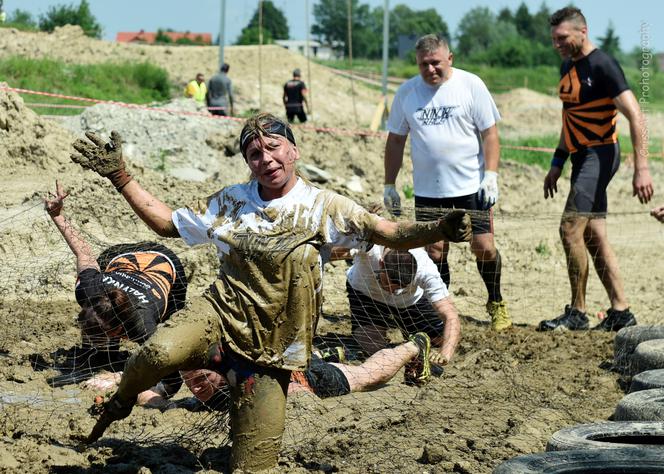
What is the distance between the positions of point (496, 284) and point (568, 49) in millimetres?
1961

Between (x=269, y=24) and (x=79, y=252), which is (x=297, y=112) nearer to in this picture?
(x=79, y=252)

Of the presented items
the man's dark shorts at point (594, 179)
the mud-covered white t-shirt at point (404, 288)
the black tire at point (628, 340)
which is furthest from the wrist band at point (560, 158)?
the mud-covered white t-shirt at point (404, 288)

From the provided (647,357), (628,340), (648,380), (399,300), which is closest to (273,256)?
(399,300)

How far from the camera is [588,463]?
13.9 ft

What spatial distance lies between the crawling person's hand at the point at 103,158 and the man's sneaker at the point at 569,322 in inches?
180

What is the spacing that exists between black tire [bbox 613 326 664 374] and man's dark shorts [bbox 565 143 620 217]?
1.17 meters

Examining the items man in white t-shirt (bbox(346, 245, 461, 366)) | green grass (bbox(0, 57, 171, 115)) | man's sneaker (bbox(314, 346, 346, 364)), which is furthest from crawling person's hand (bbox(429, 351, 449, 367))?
green grass (bbox(0, 57, 171, 115))

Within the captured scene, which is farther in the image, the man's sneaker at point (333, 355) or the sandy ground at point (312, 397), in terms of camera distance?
the man's sneaker at point (333, 355)

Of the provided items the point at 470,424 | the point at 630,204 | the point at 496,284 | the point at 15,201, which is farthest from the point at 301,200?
the point at 630,204

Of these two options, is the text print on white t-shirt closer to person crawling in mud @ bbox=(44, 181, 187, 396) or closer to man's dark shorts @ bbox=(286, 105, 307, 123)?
person crawling in mud @ bbox=(44, 181, 187, 396)

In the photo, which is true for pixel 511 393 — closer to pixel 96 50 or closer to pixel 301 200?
pixel 301 200

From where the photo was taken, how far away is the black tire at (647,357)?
654 cm

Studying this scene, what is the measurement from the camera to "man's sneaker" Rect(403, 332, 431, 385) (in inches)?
233

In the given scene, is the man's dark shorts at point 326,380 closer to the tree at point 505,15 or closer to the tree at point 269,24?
the tree at point 269,24
